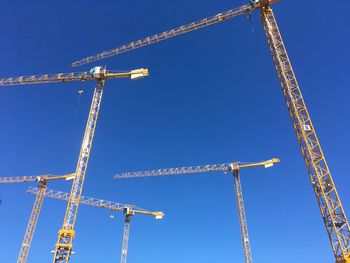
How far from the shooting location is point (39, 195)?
74562 mm

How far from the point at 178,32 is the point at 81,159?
105 ft

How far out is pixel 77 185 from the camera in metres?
40.8

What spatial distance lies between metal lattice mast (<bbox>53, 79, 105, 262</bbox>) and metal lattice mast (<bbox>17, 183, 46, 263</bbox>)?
34.4 metres

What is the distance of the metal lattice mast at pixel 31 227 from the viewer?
64.5 meters

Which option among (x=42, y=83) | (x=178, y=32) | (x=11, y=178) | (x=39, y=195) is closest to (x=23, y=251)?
(x=39, y=195)

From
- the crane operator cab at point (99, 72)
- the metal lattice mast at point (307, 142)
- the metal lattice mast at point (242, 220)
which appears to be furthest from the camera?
the metal lattice mast at point (242, 220)

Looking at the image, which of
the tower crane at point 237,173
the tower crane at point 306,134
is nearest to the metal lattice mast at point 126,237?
the tower crane at point 237,173

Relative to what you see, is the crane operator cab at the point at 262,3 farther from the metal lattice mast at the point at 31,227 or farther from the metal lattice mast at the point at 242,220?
the metal lattice mast at the point at 31,227

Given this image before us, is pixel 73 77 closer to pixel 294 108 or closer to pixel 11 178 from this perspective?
pixel 294 108

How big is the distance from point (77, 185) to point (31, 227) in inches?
1388

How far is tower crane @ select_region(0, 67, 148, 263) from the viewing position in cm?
3694

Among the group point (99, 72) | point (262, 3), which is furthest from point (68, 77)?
point (262, 3)

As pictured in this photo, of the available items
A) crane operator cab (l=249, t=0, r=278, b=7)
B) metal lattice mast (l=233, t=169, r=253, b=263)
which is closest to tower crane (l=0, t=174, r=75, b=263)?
metal lattice mast (l=233, t=169, r=253, b=263)

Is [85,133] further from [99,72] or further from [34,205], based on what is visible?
[34,205]
